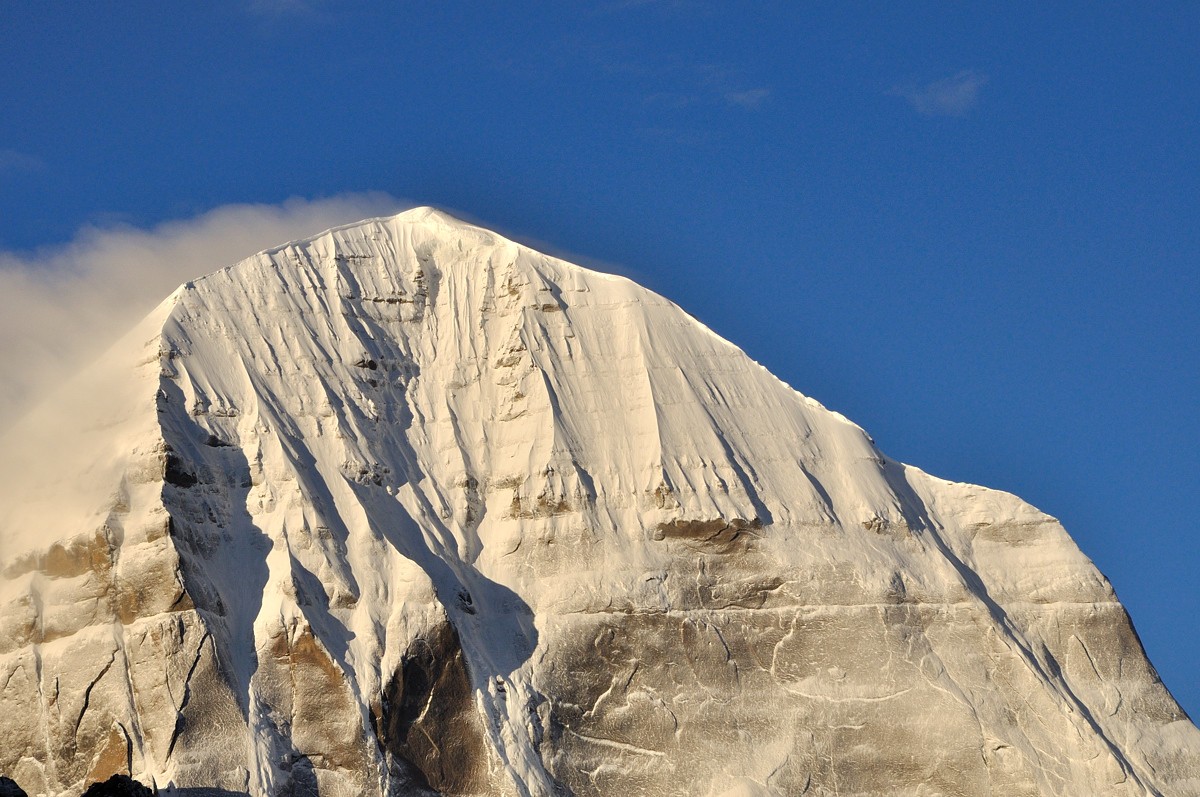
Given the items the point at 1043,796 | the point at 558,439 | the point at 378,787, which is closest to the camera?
the point at 378,787

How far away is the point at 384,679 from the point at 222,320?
807 inches

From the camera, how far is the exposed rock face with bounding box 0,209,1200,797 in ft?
319

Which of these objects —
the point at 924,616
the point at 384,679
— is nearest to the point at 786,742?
the point at 924,616

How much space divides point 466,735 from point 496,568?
9937 millimetres

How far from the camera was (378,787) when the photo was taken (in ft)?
314

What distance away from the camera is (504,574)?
106375mm

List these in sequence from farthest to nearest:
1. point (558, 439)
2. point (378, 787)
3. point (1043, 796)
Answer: point (558, 439), point (1043, 796), point (378, 787)

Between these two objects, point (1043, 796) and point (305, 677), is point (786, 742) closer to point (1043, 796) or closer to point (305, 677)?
point (1043, 796)

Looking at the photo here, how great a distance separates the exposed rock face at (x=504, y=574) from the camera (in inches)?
3826

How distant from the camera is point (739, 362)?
116562 mm

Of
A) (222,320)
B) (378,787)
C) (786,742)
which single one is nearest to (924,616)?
(786,742)

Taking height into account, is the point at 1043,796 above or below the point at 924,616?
below

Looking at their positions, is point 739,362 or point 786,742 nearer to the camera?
point 786,742

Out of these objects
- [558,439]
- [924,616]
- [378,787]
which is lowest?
[378,787]
